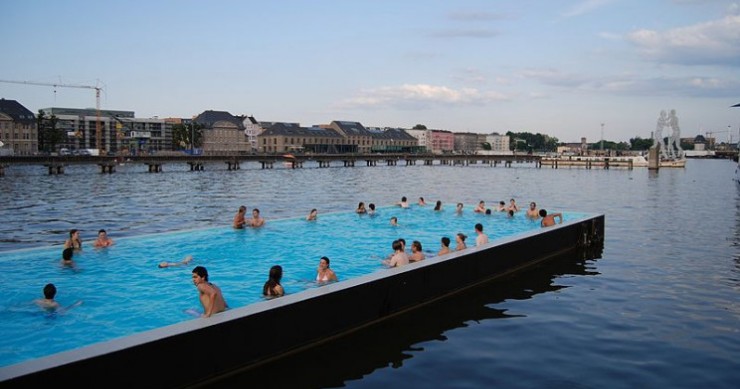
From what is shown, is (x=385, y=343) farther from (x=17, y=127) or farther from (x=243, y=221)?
(x=17, y=127)

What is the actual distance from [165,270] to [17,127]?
A: 5811 inches

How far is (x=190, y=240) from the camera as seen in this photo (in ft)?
69.8

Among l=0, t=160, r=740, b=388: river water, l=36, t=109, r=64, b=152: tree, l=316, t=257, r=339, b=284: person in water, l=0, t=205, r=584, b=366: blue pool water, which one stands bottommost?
l=0, t=160, r=740, b=388: river water

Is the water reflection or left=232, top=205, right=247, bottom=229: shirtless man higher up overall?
left=232, top=205, right=247, bottom=229: shirtless man

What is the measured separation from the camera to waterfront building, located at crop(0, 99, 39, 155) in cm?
13769

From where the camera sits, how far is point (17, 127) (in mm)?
140375

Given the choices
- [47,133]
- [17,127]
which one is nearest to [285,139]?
[47,133]

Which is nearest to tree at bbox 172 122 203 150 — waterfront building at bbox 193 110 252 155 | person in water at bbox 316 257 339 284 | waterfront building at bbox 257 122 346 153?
waterfront building at bbox 193 110 252 155

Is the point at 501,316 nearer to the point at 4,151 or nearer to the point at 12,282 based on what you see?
the point at 12,282

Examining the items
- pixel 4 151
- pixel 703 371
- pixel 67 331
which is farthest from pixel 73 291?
pixel 4 151

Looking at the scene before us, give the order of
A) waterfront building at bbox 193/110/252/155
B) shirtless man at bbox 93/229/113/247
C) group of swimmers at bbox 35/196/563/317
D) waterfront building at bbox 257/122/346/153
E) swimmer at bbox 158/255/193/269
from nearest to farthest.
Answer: group of swimmers at bbox 35/196/563/317 < swimmer at bbox 158/255/193/269 < shirtless man at bbox 93/229/113/247 < waterfront building at bbox 193/110/252/155 < waterfront building at bbox 257/122/346/153

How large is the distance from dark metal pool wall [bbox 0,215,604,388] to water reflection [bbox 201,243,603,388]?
18cm

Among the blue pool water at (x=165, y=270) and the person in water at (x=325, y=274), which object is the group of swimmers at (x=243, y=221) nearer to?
the blue pool water at (x=165, y=270)

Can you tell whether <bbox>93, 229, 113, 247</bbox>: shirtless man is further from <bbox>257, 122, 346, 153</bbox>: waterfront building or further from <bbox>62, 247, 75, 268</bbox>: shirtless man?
<bbox>257, 122, 346, 153</bbox>: waterfront building
